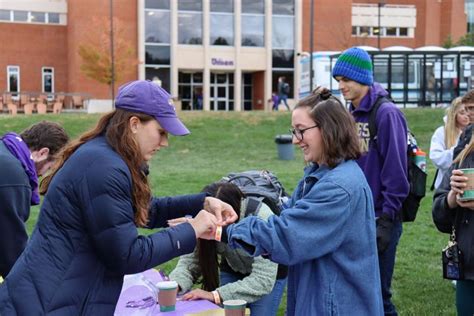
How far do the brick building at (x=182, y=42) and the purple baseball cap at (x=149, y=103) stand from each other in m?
44.7

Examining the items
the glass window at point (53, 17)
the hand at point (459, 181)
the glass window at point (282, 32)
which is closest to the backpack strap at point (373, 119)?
the hand at point (459, 181)

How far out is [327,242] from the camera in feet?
8.73

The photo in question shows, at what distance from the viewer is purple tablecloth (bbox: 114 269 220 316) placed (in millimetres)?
3742

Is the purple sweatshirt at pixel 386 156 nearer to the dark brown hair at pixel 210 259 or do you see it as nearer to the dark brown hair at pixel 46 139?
the dark brown hair at pixel 210 259

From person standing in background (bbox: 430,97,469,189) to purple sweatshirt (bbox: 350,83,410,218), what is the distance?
8.02ft

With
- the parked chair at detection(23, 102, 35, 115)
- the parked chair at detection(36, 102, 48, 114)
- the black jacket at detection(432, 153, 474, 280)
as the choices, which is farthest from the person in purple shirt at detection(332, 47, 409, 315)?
the parked chair at detection(36, 102, 48, 114)

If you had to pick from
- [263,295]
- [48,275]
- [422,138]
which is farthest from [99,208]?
[422,138]

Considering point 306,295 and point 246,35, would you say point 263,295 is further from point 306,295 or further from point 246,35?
point 246,35

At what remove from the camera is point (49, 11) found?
171ft

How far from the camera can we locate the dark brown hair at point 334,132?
111 inches

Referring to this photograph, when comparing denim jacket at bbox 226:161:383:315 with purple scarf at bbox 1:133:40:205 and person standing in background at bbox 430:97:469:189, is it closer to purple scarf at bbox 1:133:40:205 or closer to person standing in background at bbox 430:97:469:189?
purple scarf at bbox 1:133:40:205

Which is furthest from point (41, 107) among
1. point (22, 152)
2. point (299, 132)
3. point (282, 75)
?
point (299, 132)

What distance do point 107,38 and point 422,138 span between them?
1092 inches

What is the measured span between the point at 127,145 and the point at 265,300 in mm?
2102
